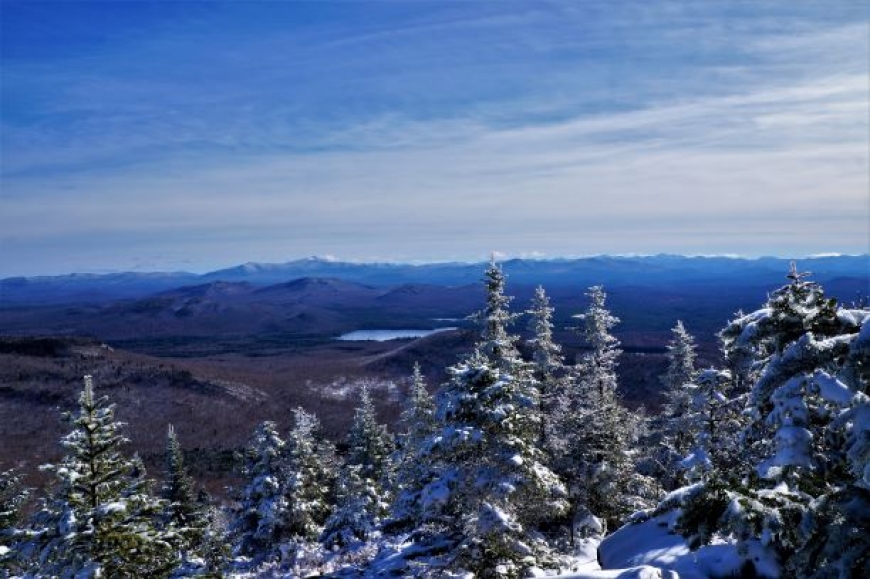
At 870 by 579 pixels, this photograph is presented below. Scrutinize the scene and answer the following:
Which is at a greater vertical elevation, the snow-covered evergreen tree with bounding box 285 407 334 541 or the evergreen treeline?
the evergreen treeline

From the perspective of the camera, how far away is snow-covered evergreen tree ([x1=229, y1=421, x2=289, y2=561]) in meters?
31.1

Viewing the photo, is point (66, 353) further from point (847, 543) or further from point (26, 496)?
point (847, 543)

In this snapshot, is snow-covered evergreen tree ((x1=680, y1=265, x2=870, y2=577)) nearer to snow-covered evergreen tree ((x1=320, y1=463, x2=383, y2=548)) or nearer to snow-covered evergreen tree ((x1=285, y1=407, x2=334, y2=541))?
snow-covered evergreen tree ((x1=285, y1=407, x2=334, y2=541))

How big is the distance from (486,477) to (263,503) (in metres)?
19.9

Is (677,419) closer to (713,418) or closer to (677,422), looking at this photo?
(677,422)

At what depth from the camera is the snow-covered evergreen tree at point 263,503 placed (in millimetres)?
31062

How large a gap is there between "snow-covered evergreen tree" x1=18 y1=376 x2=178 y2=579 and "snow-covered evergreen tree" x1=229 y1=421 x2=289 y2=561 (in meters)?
15.7

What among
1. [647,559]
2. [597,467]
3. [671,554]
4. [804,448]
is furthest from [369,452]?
[804,448]

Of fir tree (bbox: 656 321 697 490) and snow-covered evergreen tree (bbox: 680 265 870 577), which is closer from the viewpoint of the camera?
snow-covered evergreen tree (bbox: 680 265 870 577)

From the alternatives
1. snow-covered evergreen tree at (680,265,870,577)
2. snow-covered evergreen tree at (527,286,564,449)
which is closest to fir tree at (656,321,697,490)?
snow-covered evergreen tree at (527,286,564,449)

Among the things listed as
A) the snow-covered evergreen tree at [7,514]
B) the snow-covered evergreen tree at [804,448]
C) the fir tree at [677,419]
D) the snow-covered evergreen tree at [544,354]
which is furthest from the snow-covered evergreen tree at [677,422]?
the snow-covered evergreen tree at [7,514]

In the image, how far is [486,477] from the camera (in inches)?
604

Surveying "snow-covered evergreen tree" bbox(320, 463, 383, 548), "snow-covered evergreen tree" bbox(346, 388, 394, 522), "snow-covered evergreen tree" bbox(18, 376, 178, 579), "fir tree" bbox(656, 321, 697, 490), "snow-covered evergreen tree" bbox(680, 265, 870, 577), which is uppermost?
"snow-covered evergreen tree" bbox(680, 265, 870, 577)

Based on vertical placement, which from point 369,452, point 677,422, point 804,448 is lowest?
Answer: point 369,452
